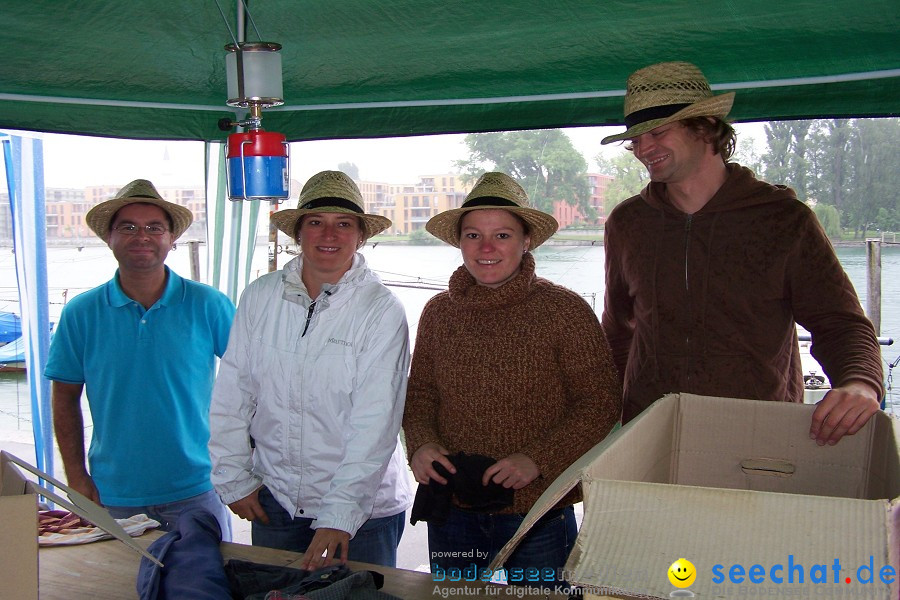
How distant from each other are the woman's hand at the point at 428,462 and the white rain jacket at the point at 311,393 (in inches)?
2.6

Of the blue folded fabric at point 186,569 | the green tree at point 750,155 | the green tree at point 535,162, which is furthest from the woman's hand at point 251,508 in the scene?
the green tree at point 750,155

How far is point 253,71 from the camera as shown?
205 centimetres

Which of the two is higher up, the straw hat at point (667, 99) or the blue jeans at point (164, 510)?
the straw hat at point (667, 99)

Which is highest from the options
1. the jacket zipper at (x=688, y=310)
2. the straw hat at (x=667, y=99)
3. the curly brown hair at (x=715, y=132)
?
the straw hat at (x=667, y=99)

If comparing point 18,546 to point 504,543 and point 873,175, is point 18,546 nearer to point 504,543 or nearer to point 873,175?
point 504,543

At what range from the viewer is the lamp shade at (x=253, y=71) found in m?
2.04

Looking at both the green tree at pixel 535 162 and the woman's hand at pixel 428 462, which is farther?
the green tree at pixel 535 162

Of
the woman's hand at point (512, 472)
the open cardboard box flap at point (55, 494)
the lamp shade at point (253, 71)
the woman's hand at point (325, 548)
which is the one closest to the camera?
the open cardboard box flap at point (55, 494)

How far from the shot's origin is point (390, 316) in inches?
71.0

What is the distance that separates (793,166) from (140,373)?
3918mm

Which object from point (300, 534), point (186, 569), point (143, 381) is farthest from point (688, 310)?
point (143, 381)

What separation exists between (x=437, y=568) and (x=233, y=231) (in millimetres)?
2212

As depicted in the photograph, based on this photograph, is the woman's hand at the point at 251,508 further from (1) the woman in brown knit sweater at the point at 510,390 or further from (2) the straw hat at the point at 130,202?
(2) the straw hat at the point at 130,202

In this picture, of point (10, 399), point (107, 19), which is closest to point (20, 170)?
point (107, 19)
